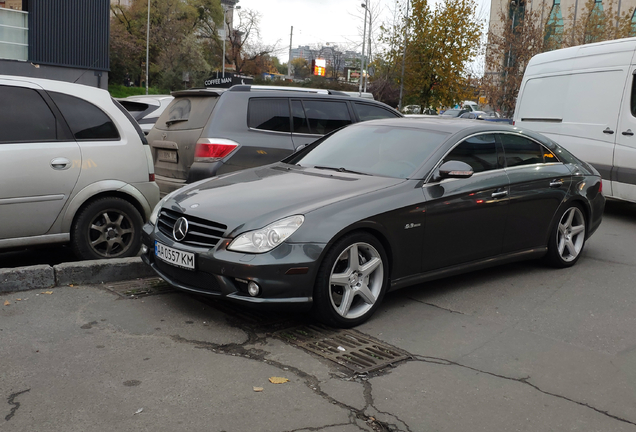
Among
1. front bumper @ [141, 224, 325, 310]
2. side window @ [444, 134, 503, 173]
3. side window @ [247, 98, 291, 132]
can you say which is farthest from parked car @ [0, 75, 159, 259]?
side window @ [444, 134, 503, 173]

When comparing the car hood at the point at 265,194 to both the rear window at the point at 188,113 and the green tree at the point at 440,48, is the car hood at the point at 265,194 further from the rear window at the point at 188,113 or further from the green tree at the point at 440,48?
the green tree at the point at 440,48

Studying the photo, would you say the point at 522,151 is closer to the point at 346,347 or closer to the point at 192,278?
the point at 346,347

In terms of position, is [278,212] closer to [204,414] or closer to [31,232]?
[204,414]

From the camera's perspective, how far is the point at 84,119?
19.1 feet

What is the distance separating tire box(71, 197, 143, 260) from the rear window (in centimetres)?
183

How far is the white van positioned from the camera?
30.8ft

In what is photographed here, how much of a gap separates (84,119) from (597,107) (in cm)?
749

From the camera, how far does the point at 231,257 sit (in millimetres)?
4379

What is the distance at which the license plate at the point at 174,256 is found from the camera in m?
4.56

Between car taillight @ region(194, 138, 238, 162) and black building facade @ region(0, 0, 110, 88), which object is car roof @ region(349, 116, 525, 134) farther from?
black building facade @ region(0, 0, 110, 88)

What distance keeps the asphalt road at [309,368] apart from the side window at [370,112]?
386 cm

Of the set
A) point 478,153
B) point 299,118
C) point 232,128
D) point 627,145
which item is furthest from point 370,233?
point 627,145

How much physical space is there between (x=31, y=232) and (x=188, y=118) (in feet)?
9.16

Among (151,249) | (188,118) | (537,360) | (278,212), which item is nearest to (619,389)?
(537,360)
